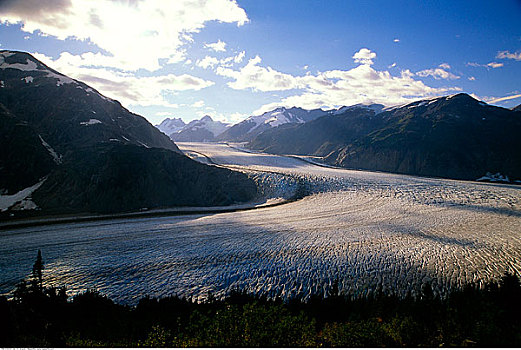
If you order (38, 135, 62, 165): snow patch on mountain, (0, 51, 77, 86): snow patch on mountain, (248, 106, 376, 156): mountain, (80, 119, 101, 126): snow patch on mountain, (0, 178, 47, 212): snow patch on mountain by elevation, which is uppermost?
(0, 51, 77, 86): snow patch on mountain

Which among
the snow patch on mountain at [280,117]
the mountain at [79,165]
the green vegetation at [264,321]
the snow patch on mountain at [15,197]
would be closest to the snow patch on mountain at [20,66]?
the mountain at [79,165]

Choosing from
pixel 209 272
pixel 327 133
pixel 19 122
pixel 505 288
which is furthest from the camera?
pixel 327 133

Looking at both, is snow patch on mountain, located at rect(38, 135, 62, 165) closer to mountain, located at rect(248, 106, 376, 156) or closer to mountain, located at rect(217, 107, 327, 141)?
mountain, located at rect(248, 106, 376, 156)

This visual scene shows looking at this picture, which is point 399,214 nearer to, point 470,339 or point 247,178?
point 470,339

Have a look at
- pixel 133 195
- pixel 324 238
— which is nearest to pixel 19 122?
pixel 133 195

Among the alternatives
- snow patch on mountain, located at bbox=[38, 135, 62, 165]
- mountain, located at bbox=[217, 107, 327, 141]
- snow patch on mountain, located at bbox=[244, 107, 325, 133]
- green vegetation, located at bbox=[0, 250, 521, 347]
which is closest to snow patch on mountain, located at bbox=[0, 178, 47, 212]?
snow patch on mountain, located at bbox=[38, 135, 62, 165]

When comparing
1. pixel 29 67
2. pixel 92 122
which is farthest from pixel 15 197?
pixel 29 67
